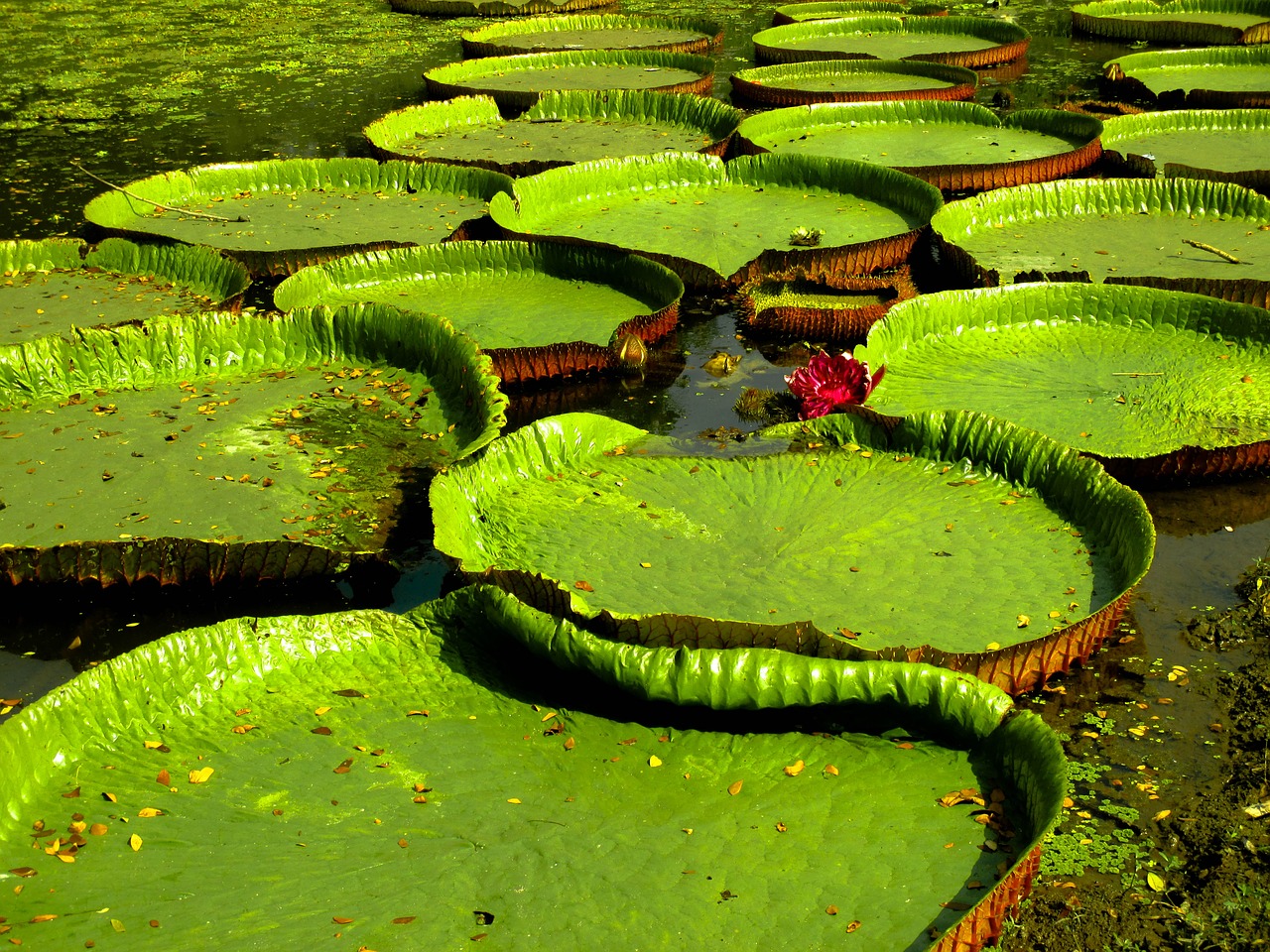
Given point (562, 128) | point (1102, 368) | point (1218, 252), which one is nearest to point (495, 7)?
point (562, 128)

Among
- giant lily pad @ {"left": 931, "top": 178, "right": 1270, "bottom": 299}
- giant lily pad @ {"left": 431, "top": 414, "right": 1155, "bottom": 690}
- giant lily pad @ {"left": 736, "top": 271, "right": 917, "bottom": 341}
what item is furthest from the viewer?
giant lily pad @ {"left": 931, "top": 178, "right": 1270, "bottom": 299}

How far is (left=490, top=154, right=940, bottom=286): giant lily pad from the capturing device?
7.61 m

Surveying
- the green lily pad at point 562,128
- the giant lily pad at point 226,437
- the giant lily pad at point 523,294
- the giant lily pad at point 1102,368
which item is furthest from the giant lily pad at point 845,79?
the giant lily pad at point 226,437

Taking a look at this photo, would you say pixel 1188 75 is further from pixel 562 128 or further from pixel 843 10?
pixel 562 128

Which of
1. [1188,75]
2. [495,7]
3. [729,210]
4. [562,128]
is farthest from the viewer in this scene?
[495,7]

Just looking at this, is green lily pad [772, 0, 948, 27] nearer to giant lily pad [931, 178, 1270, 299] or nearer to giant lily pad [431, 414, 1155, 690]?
giant lily pad [931, 178, 1270, 299]

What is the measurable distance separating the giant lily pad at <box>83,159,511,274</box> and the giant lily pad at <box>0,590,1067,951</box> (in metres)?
4.42

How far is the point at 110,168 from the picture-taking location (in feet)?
33.6

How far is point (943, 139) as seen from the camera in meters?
10.7

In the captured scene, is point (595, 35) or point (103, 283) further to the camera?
point (595, 35)

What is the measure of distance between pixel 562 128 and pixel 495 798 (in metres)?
9.11

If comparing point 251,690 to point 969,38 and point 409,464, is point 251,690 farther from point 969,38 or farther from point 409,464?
point 969,38

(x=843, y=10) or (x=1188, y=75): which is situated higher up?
(x=843, y=10)

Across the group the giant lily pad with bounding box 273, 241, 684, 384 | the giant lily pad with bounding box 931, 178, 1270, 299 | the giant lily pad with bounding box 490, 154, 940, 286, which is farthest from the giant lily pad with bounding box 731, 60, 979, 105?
the giant lily pad with bounding box 273, 241, 684, 384
